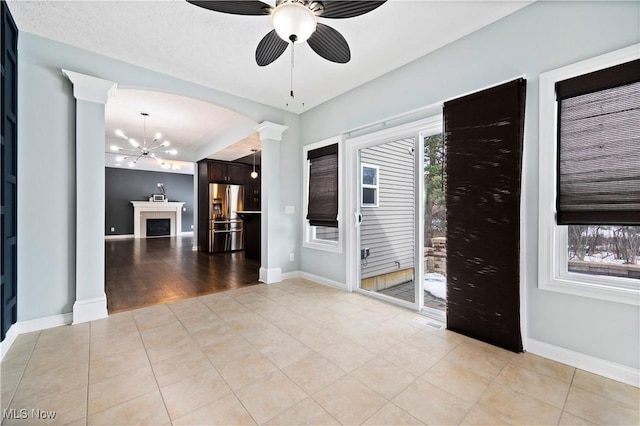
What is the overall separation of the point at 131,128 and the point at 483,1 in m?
6.63

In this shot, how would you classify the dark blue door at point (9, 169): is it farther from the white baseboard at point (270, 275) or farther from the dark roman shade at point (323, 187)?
the dark roman shade at point (323, 187)

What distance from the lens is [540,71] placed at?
2.09 metres

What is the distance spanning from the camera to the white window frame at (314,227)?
12.6 ft

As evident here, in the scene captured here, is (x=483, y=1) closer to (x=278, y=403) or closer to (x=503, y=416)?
(x=503, y=416)

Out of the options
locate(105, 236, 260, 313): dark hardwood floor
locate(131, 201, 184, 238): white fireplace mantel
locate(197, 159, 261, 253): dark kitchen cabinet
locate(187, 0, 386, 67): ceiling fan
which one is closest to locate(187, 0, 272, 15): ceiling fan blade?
locate(187, 0, 386, 67): ceiling fan

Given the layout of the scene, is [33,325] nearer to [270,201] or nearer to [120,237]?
[270,201]

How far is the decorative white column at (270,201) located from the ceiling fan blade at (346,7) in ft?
8.22

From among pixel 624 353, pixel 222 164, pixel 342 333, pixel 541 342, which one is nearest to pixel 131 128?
pixel 222 164

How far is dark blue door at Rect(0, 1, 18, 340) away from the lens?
213 cm

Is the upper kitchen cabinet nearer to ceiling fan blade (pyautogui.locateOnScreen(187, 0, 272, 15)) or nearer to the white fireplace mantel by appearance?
the white fireplace mantel

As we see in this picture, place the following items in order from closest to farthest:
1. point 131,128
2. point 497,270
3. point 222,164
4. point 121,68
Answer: point 497,270
point 121,68
point 131,128
point 222,164

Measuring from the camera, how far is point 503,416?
4.78ft

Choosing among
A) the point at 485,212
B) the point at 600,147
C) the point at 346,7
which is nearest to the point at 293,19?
the point at 346,7

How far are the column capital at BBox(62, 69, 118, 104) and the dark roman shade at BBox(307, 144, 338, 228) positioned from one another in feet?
8.78
